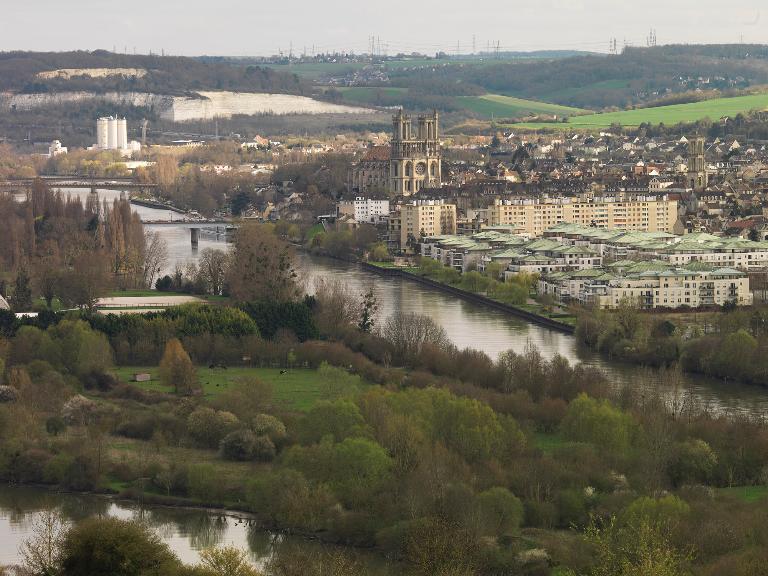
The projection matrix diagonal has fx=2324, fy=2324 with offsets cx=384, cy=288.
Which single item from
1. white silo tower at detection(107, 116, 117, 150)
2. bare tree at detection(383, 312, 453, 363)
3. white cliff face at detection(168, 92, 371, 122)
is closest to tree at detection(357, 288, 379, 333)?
bare tree at detection(383, 312, 453, 363)

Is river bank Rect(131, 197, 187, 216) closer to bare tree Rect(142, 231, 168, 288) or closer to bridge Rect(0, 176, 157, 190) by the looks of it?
bridge Rect(0, 176, 157, 190)

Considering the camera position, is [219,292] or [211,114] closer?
[219,292]

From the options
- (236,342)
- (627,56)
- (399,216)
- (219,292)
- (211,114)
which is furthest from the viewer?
(627,56)

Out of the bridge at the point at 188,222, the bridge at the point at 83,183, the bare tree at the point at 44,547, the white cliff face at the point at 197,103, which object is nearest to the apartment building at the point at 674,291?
the bare tree at the point at 44,547

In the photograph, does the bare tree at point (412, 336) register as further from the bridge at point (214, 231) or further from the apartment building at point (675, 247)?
the bridge at point (214, 231)

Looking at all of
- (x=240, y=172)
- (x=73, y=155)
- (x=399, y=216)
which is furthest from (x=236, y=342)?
(x=73, y=155)

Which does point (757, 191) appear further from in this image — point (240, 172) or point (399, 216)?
point (240, 172)
